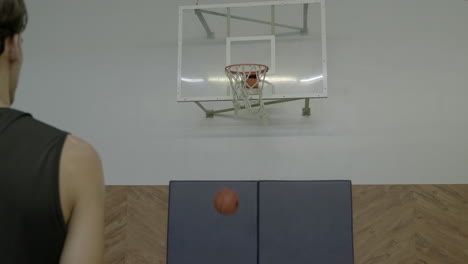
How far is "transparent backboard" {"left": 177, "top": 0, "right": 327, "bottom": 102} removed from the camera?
16.3ft

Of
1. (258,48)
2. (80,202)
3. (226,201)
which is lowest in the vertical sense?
(226,201)

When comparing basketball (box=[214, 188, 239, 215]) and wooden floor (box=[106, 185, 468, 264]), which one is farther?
wooden floor (box=[106, 185, 468, 264])

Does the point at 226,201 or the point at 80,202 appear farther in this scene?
the point at 226,201

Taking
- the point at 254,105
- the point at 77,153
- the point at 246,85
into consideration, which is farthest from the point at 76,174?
the point at 254,105

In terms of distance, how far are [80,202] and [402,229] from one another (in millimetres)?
4257

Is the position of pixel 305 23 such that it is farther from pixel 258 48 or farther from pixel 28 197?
pixel 28 197

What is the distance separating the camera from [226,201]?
3695 mm

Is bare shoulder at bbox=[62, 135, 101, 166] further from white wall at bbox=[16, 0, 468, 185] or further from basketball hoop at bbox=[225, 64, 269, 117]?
white wall at bbox=[16, 0, 468, 185]

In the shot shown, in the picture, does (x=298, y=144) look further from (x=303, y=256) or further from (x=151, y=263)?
(x=151, y=263)

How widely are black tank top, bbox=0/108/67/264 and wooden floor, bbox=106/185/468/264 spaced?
13.4 ft

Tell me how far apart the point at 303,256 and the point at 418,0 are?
3217 mm

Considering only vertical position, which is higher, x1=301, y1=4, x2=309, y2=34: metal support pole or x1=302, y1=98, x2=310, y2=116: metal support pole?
x1=301, y1=4, x2=309, y2=34: metal support pole

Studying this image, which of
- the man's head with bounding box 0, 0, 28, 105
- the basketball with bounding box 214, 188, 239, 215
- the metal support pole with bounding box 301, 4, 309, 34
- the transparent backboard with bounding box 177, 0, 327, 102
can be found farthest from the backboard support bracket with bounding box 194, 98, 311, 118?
the man's head with bounding box 0, 0, 28, 105

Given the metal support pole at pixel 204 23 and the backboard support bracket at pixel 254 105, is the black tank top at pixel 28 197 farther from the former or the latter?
the metal support pole at pixel 204 23
